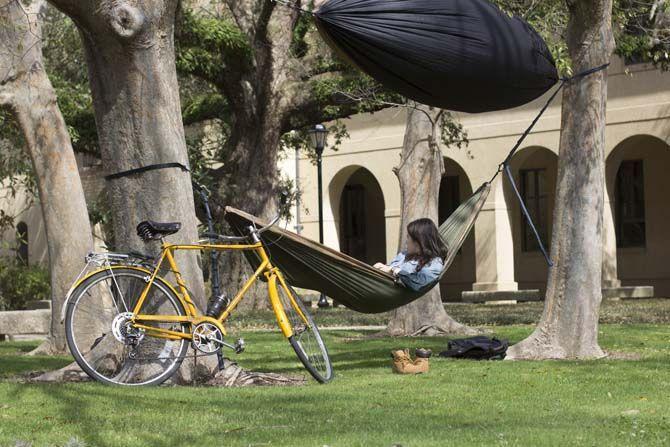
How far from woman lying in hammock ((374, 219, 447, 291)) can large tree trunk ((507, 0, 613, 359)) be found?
5.11 ft

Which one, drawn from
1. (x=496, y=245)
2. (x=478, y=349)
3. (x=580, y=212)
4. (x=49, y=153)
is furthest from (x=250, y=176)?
(x=580, y=212)

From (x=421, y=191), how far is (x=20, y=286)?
12.4m

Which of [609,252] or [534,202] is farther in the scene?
[534,202]

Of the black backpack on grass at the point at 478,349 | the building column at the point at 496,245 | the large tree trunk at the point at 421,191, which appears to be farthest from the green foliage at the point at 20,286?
the black backpack on grass at the point at 478,349

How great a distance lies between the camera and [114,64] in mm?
8758

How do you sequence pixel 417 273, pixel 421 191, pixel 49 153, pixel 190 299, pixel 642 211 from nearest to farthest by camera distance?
pixel 190 299, pixel 417 273, pixel 49 153, pixel 421 191, pixel 642 211

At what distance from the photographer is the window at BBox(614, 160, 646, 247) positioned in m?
28.8

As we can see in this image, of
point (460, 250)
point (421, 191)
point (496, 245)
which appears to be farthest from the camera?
point (460, 250)

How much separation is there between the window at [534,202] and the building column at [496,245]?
4.36 ft

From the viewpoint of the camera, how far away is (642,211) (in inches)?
1131

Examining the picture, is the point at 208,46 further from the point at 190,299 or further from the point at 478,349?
the point at 190,299

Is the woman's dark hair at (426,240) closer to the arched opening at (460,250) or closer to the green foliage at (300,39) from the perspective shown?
the green foliage at (300,39)

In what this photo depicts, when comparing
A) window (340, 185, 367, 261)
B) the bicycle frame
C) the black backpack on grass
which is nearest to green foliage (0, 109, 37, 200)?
the black backpack on grass

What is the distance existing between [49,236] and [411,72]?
6.43 metres
